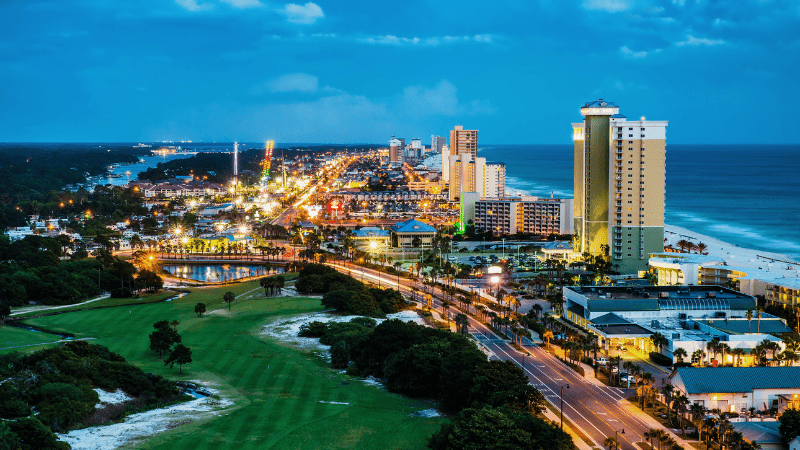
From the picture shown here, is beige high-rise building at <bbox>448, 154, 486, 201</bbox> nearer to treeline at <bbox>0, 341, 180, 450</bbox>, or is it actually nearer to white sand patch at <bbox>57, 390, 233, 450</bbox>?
treeline at <bbox>0, 341, 180, 450</bbox>

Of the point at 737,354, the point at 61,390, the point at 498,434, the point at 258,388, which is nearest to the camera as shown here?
the point at 498,434

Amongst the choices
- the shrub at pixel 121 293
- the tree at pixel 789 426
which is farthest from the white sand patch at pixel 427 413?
the shrub at pixel 121 293

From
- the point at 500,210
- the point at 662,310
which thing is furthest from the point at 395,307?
the point at 500,210

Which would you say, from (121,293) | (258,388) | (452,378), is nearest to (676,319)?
(452,378)

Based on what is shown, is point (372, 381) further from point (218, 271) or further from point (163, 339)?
point (218, 271)

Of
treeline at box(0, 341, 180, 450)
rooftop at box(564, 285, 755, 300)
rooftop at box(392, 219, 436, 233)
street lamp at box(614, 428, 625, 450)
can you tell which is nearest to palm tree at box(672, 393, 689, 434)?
street lamp at box(614, 428, 625, 450)

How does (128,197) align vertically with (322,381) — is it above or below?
above

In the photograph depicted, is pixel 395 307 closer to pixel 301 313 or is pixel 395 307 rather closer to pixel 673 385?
pixel 301 313
